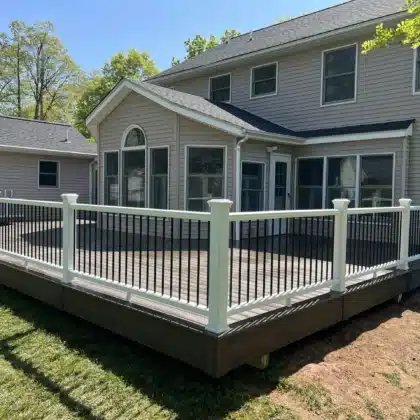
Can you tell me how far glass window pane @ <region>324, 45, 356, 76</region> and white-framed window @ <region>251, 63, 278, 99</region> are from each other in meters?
1.51

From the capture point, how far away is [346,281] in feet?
15.8

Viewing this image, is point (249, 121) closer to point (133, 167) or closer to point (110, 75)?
point (133, 167)

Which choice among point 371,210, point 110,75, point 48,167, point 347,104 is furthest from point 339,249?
point 110,75

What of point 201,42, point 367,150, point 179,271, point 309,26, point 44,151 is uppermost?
point 201,42

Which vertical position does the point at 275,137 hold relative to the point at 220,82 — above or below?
below

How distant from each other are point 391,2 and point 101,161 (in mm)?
8746

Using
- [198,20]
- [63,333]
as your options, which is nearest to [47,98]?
[198,20]

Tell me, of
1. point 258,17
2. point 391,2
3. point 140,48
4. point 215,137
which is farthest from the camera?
point 140,48

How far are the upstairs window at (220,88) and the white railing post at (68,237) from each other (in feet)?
27.7

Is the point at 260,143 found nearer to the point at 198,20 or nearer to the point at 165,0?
the point at 165,0

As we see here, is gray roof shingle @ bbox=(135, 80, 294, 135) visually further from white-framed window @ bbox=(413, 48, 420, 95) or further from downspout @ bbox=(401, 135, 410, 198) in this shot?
white-framed window @ bbox=(413, 48, 420, 95)

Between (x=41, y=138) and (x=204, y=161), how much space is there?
33.6 ft

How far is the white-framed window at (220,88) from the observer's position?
1239cm

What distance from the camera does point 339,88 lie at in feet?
33.2
